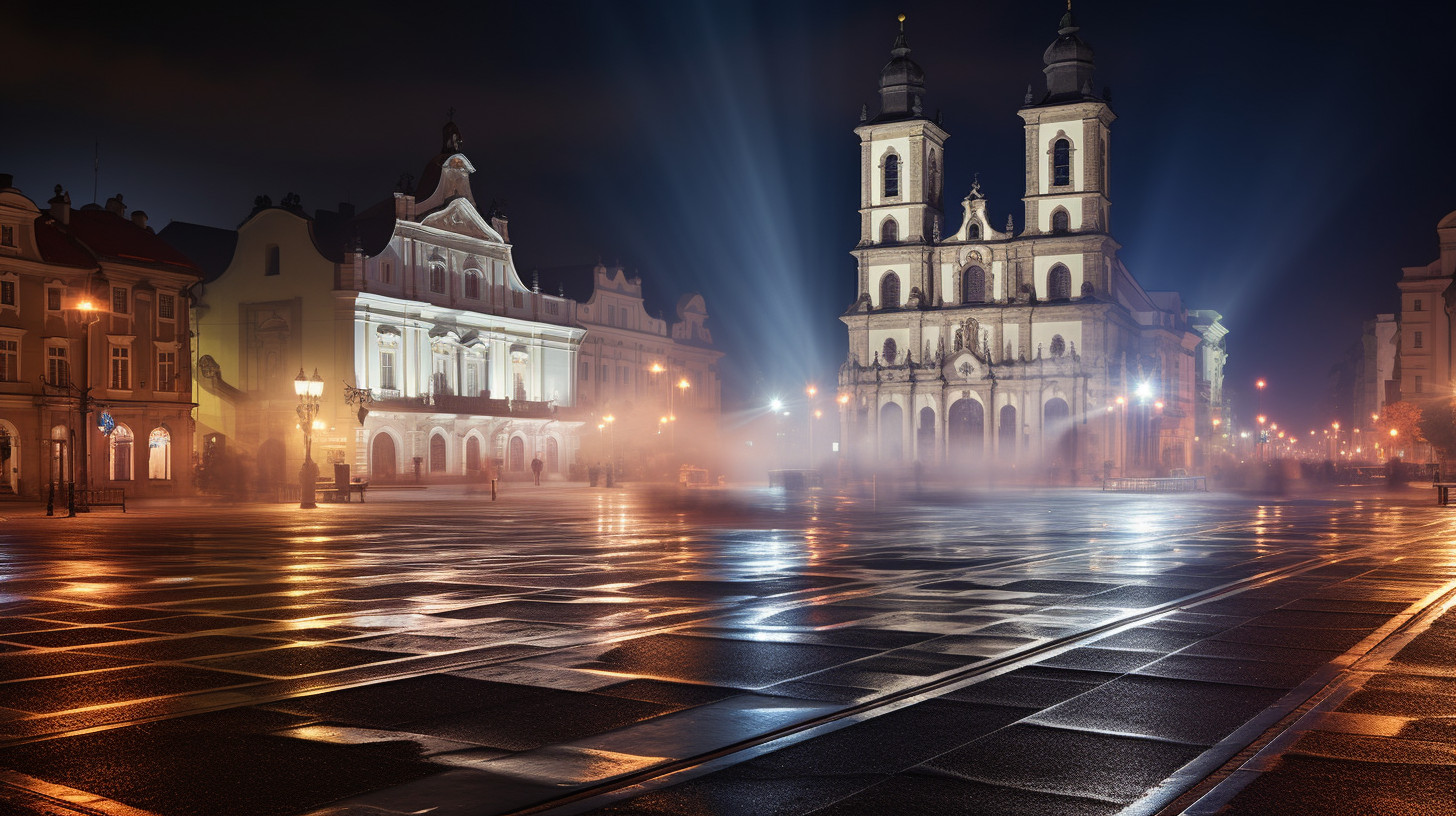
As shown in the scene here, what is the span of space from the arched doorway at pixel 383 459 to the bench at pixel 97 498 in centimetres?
2070

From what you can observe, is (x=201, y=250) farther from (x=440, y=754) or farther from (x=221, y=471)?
(x=440, y=754)

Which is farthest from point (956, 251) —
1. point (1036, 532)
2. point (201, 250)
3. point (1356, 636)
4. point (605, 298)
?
point (1356, 636)

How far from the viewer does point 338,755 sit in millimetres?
7238

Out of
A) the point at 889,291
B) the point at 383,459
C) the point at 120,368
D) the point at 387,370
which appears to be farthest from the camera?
the point at 889,291

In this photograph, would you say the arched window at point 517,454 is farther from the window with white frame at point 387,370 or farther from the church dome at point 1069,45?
the church dome at point 1069,45

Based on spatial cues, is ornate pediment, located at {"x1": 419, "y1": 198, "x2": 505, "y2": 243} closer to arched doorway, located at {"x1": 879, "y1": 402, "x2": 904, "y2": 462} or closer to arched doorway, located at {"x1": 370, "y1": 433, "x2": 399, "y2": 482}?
arched doorway, located at {"x1": 370, "y1": 433, "x2": 399, "y2": 482}

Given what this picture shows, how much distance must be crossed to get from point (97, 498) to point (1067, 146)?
65522 mm

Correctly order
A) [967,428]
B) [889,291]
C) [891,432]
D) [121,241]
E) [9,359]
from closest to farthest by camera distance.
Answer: [9,359] → [121,241] → [967,428] → [891,432] → [889,291]

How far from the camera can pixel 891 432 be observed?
9369 centimetres

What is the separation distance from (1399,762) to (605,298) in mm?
83220

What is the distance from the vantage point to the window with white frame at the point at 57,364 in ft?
166

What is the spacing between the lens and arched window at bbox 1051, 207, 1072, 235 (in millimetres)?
87812

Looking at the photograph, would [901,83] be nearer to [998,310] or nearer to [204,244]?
[998,310]

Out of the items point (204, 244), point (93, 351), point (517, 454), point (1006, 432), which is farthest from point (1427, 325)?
point (93, 351)
